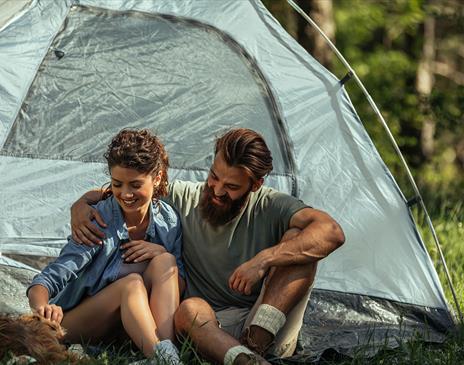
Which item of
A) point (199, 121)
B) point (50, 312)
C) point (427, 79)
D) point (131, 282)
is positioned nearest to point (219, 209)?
point (131, 282)

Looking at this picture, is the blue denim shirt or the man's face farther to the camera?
the man's face

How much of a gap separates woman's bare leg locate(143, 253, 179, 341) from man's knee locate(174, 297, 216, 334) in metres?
0.04

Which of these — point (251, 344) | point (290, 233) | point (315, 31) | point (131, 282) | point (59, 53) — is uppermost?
point (315, 31)

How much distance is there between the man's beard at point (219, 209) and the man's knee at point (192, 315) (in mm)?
379

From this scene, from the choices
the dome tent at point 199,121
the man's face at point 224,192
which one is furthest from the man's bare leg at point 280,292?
the dome tent at point 199,121

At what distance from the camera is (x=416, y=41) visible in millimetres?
13984

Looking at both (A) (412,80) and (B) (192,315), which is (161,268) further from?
(A) (412,80)

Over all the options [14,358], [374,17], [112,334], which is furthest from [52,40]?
[374,17]

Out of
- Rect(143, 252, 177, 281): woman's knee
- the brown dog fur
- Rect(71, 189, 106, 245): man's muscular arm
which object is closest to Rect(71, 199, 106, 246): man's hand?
Rect(71, 189, 106, 245): man's muscular arm

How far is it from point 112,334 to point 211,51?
5.56 ft

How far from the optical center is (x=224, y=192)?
3617mm

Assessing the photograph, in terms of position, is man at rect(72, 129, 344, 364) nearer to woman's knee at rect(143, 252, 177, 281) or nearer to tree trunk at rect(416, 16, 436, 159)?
woman's knee at rect(143, 252, 177, 281)

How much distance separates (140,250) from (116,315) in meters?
0.26

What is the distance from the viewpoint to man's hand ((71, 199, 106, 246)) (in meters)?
3.54
